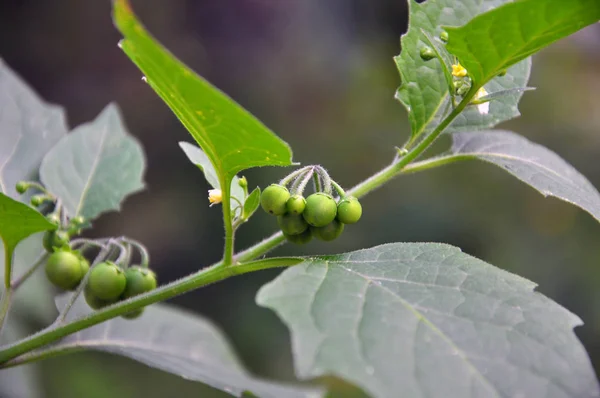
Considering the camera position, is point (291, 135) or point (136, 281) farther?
point (291, 135)

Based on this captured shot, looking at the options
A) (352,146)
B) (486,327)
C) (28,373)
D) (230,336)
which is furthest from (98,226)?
(486,327)

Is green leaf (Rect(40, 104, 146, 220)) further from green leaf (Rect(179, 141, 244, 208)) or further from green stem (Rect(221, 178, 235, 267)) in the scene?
green stem (Rect(221, 178, 235, 267))

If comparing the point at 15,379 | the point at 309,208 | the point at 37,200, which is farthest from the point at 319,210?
the point at 15,379

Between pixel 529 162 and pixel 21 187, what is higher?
pixel 529 162

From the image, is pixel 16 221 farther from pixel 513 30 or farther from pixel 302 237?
pixel 513 30

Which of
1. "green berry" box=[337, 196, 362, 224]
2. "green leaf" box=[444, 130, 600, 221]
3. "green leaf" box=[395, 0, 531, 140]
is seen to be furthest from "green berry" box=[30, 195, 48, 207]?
"green leaf" box=[444, 130, 600, 221]

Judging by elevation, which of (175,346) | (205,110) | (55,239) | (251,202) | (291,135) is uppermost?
(291,135)

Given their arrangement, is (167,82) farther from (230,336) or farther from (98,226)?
(98,226)
